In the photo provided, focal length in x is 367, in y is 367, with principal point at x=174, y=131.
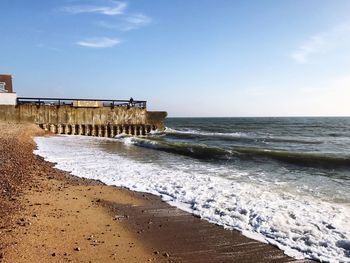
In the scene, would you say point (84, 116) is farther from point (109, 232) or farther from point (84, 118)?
point (109, 232)

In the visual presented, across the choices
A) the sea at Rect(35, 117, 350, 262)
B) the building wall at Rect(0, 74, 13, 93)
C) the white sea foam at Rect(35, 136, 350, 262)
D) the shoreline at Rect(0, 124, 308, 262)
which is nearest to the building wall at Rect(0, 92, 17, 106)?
the building wall at Rect(0, 74, 13, 93)

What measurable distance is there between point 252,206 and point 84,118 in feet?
109

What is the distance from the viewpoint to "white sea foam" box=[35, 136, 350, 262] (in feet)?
22.6

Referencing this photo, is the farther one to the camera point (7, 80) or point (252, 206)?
point (7, 80)

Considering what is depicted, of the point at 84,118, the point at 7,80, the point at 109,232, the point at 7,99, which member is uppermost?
the point at 7,80

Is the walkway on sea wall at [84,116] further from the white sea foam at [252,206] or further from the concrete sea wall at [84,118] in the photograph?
the white sea foam at [252,206]

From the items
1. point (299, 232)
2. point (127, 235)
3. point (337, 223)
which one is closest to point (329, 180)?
point (337, 223)

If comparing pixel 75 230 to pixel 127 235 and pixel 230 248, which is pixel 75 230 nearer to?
pixel 127 235

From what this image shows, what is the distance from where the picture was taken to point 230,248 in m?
6.67

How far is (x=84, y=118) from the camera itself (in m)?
40.2

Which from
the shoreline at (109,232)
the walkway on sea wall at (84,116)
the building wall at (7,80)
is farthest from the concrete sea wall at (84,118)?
the shoreline at (109,232)

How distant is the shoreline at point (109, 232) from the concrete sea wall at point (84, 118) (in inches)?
1128

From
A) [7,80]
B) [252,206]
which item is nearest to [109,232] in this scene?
[252,206]

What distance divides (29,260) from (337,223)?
6233 mm
